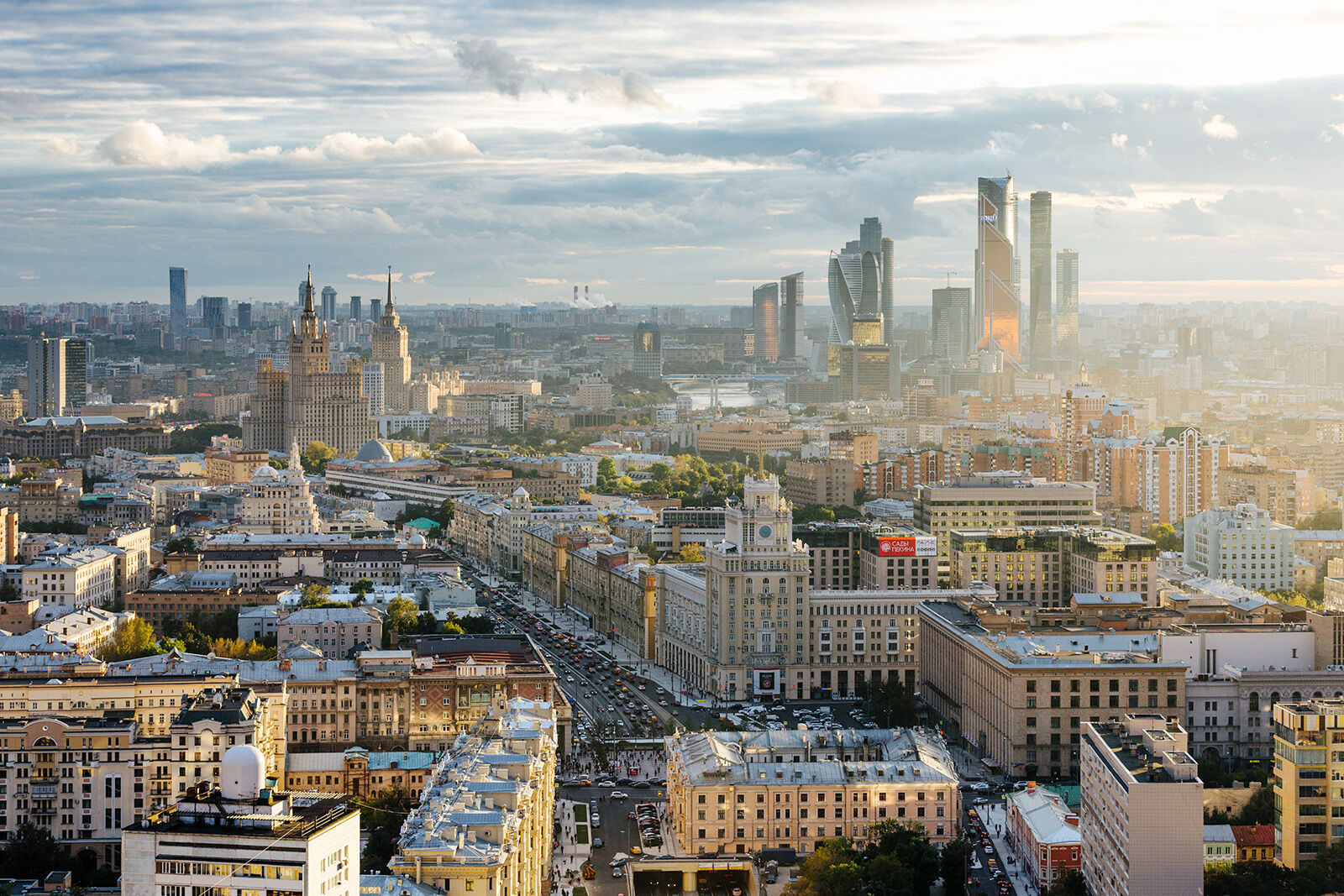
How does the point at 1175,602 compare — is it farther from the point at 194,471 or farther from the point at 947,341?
the point at 947,341

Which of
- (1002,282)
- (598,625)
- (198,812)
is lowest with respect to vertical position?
(598,625)

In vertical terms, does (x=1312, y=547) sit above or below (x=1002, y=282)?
below

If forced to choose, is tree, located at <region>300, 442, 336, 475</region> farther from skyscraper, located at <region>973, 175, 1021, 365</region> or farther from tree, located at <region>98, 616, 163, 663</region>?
skyscraper, located at <region>973, 175, 1021, 365</region>

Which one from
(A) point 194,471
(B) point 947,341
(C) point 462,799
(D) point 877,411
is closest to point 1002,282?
(B) point 947,341

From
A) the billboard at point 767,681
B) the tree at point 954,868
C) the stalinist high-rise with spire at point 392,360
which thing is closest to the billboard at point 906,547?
the billboard at point 767,681

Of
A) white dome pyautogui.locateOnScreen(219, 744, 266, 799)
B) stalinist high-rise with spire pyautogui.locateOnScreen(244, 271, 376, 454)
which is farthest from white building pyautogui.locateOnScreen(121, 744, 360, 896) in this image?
stalinist high-rise with spire pyautogui.locateOnScreen(244, 271, 376, 454)

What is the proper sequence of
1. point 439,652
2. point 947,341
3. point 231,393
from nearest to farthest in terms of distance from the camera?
point 439,652 → point 231,393 → point 947,341
